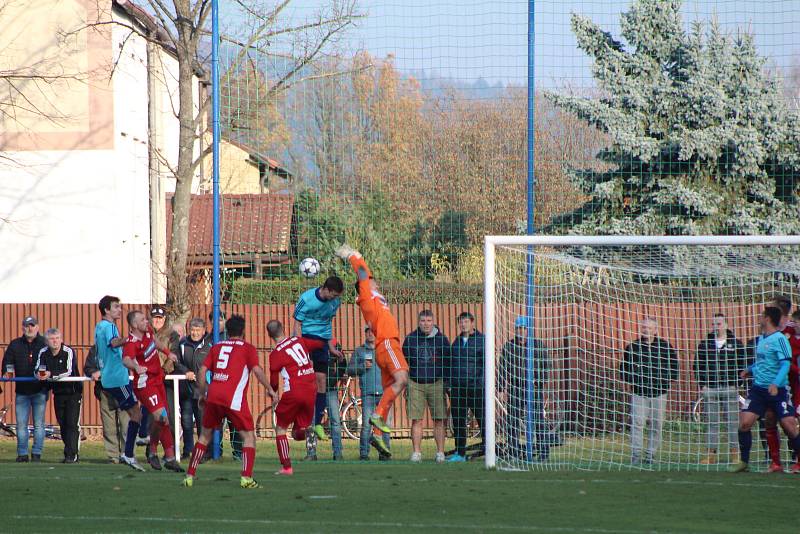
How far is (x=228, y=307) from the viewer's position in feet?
55.4

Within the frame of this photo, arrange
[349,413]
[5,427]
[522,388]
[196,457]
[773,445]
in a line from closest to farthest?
[196,457] → [773,445] → [522,388] → [5,427] → [349,413]

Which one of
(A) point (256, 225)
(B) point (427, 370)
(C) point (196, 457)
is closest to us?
(C) point (196, 457)

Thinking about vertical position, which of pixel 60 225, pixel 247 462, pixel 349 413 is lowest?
Result: pixel 349 413

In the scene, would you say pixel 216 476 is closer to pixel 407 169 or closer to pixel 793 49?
pixel 407 169

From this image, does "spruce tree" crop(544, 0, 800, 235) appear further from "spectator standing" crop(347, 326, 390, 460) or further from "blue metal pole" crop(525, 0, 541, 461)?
"spectator standing" crop(347, 326, 390, 460)

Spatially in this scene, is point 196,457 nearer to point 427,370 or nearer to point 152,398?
point 152,398

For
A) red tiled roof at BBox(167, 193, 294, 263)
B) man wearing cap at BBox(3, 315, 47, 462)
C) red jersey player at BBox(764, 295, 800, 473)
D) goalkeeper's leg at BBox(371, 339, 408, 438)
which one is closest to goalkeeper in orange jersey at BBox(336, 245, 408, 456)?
goalkeeper's leg at BBox(371, 339, 408, 438)

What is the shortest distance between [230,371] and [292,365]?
1.03 metres

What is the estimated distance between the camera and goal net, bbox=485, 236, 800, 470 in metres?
11.8

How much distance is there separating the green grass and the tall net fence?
3542 mm

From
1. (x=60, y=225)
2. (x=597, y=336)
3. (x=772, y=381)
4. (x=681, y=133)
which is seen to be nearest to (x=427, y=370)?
(x=597, y=336)

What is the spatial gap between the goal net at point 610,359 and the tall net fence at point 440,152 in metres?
0.65

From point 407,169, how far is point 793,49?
532cm

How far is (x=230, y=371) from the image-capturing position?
31.0ft
